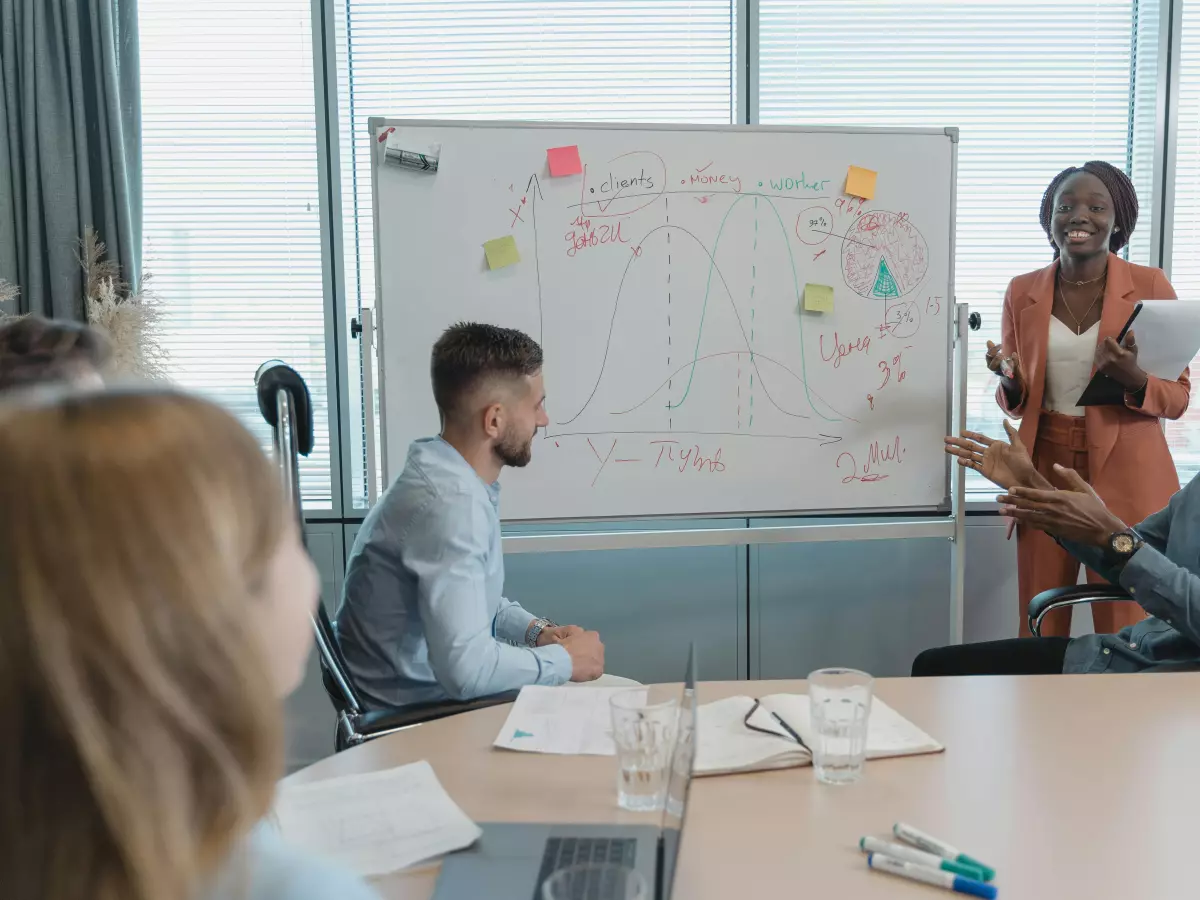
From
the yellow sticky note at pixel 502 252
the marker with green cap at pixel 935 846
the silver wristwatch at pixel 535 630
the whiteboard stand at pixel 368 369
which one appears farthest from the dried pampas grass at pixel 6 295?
the marker with green cap at pixel 935 846

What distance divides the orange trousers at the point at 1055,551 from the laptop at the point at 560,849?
6.84 ft

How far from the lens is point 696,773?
41.3 inches

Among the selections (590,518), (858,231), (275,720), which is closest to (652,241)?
(858,231)

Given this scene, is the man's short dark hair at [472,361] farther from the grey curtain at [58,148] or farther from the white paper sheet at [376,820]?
the grey curtain at [58,148]

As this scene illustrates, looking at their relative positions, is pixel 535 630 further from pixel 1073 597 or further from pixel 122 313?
pixel 122 313

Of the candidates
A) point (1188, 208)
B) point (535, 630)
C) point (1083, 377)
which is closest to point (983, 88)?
point (1188, 208)

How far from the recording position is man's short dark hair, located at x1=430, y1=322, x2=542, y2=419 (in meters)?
1.80

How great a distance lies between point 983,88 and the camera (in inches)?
119

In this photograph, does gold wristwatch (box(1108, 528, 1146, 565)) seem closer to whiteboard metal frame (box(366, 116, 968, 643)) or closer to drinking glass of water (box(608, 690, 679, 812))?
whiteboard metal frame (box(366, 116, 968, 643))

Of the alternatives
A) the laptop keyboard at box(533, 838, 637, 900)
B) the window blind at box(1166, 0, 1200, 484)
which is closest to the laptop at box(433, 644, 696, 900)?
the laptop keyboard at box(533, 838, 637, 900)

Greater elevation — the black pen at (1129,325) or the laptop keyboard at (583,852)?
the black pen at (1129,325)

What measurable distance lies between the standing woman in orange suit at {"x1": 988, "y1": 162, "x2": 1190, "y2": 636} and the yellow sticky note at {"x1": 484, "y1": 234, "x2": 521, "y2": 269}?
131 cm

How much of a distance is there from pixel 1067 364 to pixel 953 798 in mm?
1958

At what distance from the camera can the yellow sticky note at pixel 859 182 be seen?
2516 millimetres
